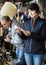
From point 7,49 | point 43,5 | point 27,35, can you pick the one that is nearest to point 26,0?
point 43,5

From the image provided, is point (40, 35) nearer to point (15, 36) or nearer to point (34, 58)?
point (34, 58)

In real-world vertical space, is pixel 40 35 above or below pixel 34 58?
above

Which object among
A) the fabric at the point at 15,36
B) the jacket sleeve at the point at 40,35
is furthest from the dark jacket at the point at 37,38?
the fabric at the point at 15,36

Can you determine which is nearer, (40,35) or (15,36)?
(40,35)

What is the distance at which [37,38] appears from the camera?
217 cm

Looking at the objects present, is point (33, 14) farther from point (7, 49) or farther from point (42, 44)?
point (7, 49)

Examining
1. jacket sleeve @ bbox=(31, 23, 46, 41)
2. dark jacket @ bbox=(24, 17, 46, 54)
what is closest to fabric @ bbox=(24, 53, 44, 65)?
dark jacket @ bbox=(24, 17, 46, 54)

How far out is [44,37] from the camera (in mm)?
2162

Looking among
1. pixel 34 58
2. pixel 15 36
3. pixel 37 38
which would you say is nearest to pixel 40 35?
pixel 37 38

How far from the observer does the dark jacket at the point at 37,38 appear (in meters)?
2.17

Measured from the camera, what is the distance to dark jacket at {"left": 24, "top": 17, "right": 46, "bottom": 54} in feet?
7.11

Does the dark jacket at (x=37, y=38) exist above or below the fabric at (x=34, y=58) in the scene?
above

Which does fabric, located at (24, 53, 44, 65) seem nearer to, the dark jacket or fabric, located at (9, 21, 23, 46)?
the dark jacket

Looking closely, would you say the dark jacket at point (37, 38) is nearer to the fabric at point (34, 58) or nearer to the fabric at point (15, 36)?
the fabric at point (34, 58)
